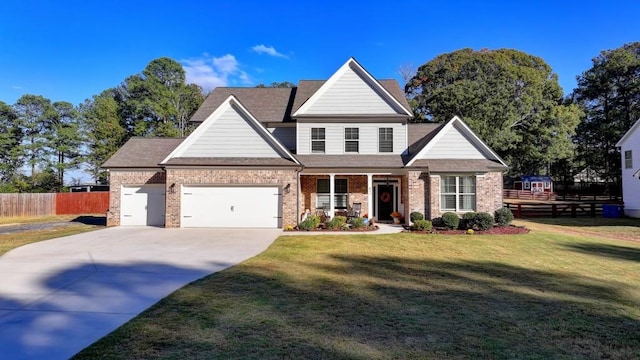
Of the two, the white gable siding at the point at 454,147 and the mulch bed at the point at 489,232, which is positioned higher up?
the white gable siding at the point at 454,147

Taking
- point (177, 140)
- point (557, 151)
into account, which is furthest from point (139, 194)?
point (557, 151)

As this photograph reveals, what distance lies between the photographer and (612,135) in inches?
1641

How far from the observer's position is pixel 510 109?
33.8 meters

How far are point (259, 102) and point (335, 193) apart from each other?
24.2ft

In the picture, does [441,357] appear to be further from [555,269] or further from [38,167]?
[38,167]

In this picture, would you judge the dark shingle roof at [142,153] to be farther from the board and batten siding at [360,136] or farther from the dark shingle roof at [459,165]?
the dark shingle roof at [459,165]

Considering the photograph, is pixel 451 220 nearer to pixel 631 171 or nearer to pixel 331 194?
pixel 331 194

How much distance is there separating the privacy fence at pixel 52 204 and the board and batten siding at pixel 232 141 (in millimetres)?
17000

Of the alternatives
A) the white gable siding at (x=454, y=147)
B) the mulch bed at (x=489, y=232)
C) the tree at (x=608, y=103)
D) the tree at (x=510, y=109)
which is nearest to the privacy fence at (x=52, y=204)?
the mulch bed at (x=489, y=232)

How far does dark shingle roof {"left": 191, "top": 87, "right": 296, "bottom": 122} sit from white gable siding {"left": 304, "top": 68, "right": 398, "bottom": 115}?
7.63 ft

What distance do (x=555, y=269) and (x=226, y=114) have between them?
560 inches

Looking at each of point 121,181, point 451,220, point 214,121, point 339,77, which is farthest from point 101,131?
point 451,220

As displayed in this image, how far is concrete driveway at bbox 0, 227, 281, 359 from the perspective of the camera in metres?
4.75

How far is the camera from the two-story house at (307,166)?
54.3 feet
